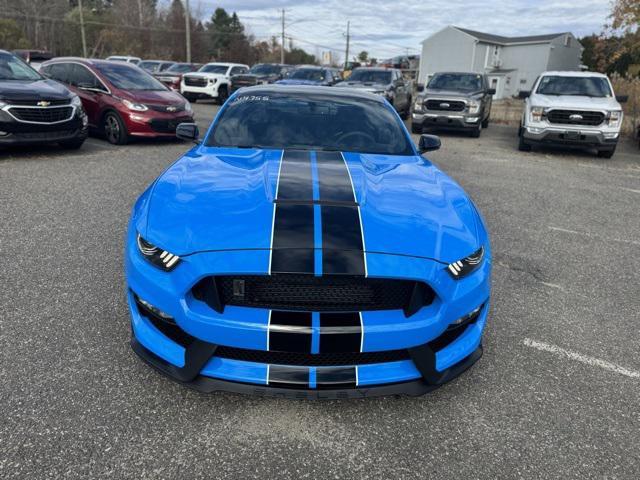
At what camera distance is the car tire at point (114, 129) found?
9.71 meters

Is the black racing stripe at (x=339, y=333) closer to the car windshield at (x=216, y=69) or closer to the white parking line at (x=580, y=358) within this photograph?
the white parking line at (x=580, y=358)

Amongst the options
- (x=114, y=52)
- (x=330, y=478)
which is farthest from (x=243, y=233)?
(x=114, y=52)

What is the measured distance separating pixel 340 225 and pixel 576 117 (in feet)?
32.0

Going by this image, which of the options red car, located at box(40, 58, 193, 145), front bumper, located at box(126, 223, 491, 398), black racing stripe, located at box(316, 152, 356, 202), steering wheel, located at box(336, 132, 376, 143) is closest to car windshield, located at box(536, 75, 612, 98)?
red car, located at box(40, 58, 193, 145)

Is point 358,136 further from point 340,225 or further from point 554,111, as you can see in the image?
point 554,111

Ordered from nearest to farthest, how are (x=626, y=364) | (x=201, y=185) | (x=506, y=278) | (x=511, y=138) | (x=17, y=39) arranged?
(x=201, y=185), (x=626, y=364), (x=506, y=278), (x=511, y=138), (x=17, y=39)

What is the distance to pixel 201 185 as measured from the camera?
275 cm

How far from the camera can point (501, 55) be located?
4825 centimetres

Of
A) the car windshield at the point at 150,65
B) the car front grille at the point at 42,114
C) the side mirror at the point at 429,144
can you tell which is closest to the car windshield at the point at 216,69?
the car windshield at the point at 150,65

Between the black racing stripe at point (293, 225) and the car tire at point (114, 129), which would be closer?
the black racing stripe at point (293, 225)

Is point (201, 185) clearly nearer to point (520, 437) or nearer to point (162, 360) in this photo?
point (162, 360)

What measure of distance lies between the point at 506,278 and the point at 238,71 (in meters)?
20.0

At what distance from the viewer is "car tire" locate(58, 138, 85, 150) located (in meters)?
8.56

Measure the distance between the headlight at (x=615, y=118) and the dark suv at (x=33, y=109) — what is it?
33.8 ft
